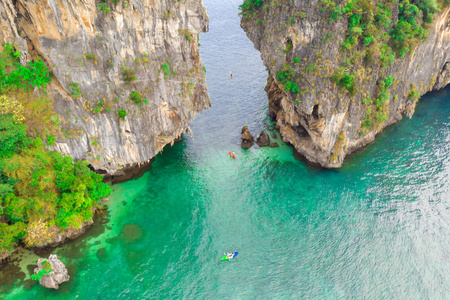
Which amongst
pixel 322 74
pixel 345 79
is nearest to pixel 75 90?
pixel 322 74

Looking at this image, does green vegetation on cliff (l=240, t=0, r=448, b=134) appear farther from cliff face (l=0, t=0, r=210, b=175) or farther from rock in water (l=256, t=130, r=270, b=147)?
cliff face (l=0, t=0, r=210, b=175)

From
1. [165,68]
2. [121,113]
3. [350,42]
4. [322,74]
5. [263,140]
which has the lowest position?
[263,140]

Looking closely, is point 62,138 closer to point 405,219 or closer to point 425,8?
point 405,219

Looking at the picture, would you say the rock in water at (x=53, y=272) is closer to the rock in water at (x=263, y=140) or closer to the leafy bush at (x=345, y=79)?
the rock in water at (x=263, y=140)

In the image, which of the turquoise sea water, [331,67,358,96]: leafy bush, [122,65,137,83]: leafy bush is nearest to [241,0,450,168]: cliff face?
[331,67,358,96]: leafy bush

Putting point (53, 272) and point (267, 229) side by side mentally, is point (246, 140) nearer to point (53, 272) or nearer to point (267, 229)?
point (267, 229)

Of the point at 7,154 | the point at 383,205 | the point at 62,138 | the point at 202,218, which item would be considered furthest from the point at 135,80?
the point at 383,205
